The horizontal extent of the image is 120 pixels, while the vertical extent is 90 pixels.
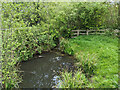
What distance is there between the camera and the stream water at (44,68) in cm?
457

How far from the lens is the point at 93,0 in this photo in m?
9.10

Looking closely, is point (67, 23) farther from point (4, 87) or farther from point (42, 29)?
point (4, 87)

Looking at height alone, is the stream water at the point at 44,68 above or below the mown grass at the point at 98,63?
below

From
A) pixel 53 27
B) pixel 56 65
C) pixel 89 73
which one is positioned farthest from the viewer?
pixel 53 27

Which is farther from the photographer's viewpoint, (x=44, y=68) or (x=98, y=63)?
(x=44, y=68)

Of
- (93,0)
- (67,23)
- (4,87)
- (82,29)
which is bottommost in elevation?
(4,87)

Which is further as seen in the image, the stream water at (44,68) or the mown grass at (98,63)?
the stream water at (44,68)

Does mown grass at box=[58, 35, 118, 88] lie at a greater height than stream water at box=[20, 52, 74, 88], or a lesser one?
greater

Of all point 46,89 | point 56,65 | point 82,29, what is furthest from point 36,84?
point 82,29

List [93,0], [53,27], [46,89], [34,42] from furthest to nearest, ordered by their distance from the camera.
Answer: [93,0] → [53,27] → [34,42] → [46,89]

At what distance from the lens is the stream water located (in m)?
4.57

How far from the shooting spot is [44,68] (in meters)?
5.70

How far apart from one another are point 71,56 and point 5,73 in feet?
12.4

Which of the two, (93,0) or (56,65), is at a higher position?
(93,0)
